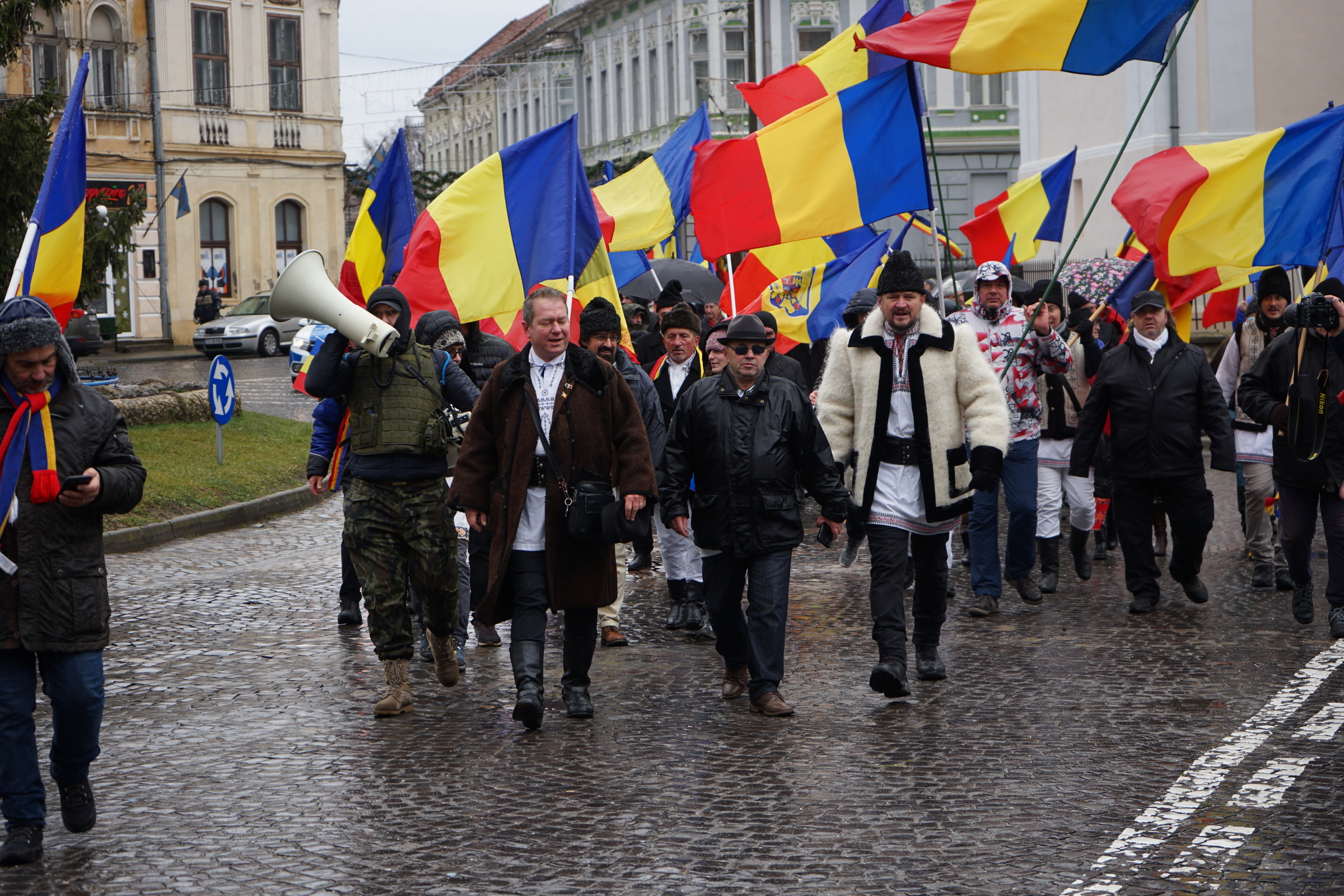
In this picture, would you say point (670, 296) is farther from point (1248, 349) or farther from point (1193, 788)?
point (1193, 788)

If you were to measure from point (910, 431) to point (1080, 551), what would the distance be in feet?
11.6

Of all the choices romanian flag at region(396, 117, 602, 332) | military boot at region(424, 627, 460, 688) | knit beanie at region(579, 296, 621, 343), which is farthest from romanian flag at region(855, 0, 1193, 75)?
military boot at region(424, 627, 460, 688)

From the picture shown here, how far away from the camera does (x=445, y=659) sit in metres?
7.42

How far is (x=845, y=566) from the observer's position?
11.0m

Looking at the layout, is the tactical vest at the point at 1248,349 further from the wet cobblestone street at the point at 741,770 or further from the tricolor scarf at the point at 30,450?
the tricolor scarf at the point at 30,450

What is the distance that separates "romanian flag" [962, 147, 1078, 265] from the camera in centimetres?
1323

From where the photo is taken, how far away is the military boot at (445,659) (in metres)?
7.41

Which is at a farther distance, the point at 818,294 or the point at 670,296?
the point at 818,294

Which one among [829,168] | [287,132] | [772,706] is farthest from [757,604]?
[287,132]

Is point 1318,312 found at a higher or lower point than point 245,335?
lower

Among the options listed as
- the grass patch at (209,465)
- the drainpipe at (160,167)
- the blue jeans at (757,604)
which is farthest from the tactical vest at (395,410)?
the drainpipe at (160,167)

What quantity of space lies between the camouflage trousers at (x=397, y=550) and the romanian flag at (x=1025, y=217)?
7.15 m

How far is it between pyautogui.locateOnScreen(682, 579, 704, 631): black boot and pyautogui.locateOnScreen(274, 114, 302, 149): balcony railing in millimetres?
37340

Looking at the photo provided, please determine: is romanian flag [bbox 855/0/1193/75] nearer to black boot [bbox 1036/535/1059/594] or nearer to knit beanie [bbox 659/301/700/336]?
knit beanie [bbox 659/301/700/336]
